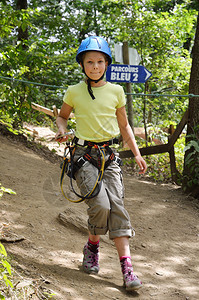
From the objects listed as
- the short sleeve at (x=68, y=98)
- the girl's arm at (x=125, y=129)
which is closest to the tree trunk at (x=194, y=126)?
the girl's arm at (x=125, y=129)

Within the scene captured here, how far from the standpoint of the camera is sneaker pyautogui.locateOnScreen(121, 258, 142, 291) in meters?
2.72

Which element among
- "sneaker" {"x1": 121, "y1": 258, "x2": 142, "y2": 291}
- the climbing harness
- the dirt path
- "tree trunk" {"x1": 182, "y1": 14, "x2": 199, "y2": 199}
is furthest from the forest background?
"sneaker" {"x1": 121, "y1": 258, "x2": 142, "y2": 291}

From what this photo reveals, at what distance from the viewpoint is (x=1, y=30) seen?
532 centimetres

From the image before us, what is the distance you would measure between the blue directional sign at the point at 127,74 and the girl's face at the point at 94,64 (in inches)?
124

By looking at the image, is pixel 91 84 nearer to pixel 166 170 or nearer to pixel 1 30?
pixel 1 30

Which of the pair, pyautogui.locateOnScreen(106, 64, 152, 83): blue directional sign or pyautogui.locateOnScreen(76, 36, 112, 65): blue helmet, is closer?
pyautogui.locateOnScreen(76, 36, 112, 65): blue helmet

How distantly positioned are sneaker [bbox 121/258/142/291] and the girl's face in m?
1.41

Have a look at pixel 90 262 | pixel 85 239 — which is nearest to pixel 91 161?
pixel 90 262

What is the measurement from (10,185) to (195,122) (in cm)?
275

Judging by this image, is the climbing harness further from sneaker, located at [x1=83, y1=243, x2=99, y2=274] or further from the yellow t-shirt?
sneaker, located at [x1=83, y1=243, x2=99, y2=274]

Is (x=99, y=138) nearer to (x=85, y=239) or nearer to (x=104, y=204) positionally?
(x=104, y=204)

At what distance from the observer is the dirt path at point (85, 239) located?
2873mm

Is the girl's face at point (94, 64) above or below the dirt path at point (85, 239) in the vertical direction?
above

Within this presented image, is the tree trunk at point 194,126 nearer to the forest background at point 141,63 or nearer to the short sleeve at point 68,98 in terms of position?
the forest background at point 141,63
